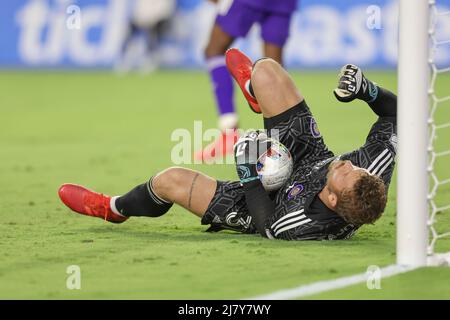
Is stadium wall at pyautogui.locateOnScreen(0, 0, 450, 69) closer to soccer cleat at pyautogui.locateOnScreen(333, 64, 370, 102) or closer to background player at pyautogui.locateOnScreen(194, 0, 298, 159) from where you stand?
background player at pyautogui.locateOnScreen(194, 0, 298, 159)

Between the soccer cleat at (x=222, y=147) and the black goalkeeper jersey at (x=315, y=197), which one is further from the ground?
the soccer cleat at (x=222, y=147)

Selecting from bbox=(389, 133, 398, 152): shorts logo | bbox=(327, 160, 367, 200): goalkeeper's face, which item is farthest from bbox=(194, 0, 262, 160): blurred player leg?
bbox=(327, 160, 367, 200): goalkeeper's face

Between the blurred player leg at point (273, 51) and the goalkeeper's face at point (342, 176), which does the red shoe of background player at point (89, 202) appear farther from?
the blurred player leg at point (273, 51)

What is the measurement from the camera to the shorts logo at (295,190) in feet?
15.3

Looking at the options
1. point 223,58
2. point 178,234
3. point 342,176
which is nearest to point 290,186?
point 342,176

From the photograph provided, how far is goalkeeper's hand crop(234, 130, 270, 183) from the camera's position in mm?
4664

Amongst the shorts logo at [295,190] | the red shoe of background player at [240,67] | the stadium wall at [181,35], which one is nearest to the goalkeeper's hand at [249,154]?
the shorts logo at [295,190]

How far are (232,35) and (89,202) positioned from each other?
9.87 feet

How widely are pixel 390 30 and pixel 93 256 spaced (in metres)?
11.1

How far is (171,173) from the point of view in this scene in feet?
16.2

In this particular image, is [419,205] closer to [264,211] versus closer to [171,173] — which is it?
[264,211]

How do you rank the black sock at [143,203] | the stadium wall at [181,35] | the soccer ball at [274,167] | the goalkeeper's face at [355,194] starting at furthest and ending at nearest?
1. the stadium wall at [181,35]
2. the black sock at [143,203]
3. the soccer ball at [274,167]
4. the goalkeeper's face at [355,194]
